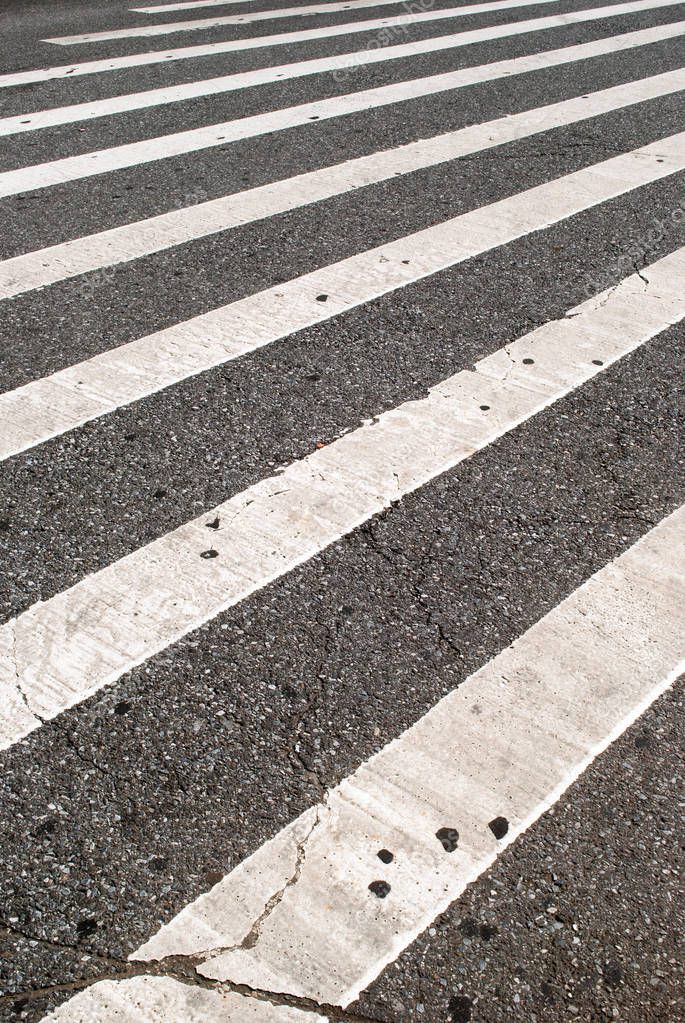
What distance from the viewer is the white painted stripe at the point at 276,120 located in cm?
576

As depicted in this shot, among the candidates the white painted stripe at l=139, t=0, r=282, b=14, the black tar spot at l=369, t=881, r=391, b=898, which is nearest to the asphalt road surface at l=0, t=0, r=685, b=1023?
the black tar spot at l=369, t=881, r=391, b=898

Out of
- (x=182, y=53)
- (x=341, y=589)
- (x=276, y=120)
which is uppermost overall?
(x=182, y=53)

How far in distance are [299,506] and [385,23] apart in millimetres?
7378

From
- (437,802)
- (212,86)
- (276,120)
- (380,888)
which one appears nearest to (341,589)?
(437,802)

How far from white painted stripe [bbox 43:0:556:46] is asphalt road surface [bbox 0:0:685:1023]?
11.3 ft

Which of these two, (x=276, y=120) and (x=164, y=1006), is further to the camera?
(x=276, y=120)

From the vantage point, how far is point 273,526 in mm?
3074

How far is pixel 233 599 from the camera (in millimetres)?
2793

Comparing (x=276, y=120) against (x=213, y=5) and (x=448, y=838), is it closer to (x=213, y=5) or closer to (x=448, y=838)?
(x=213, y=5)

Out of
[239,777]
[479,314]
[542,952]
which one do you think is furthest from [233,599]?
[479,314]

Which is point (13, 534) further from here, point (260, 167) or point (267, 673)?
point (260, 167)

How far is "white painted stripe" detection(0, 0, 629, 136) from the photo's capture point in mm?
6689

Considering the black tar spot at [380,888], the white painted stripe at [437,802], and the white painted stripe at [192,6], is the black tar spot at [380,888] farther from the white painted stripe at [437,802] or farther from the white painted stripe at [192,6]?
the white painted stripe at [192,6]

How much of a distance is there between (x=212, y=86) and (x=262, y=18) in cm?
260
